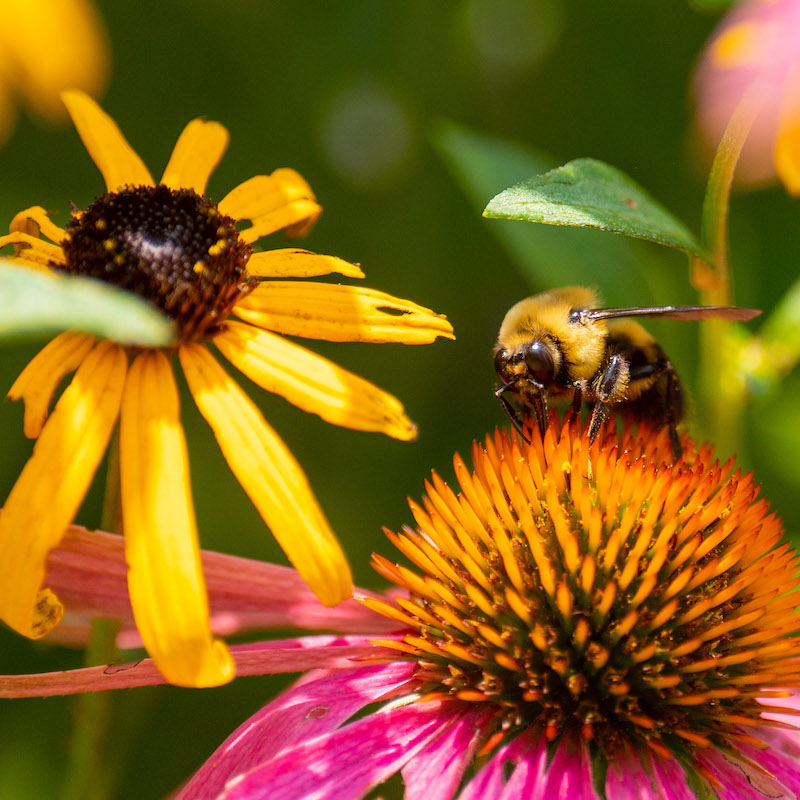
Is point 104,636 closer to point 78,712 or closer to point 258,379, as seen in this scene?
point 78,712

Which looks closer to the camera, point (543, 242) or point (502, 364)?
point (502, 364)

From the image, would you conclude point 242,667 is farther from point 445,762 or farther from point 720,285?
point 720,285

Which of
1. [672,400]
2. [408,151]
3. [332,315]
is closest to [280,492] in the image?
[332,315]

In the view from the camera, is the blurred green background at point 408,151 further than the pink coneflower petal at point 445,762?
Yes

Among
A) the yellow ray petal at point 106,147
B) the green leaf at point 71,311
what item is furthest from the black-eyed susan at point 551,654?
the green leaf at point 71,311

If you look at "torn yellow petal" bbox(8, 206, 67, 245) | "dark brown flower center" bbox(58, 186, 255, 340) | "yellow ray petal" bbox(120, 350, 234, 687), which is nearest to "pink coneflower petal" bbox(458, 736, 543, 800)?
"yellow ray petal" bbox(120, 350, 234, 687)

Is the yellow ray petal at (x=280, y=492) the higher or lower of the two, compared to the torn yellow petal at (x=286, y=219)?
lower

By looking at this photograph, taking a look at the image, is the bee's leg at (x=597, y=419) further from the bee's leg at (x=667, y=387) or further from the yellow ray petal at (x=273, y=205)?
the yellow ray petal at (x=273, y=205)

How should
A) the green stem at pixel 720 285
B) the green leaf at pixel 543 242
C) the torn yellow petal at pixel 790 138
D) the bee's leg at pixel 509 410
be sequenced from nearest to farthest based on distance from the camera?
1. the green stem at pixel 720 285
2. the bee's leg at pixel 509 410
3. the torn yellow petal at pixel 790 138
4. the green leaf at pixel 543 242
